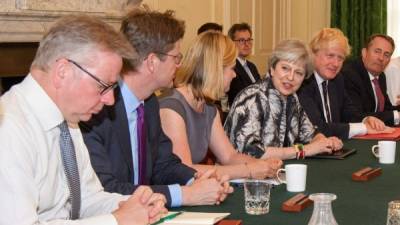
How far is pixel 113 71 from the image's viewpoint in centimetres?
195

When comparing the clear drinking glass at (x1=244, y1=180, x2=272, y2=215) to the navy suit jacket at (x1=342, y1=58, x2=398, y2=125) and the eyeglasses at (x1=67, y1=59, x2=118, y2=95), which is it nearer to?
the eyeglasses at (x1=67, y1=59, x2=118, y2=95)

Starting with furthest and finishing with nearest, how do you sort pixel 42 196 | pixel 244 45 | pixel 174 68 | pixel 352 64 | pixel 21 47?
pixel 244 45 < pixel 352 64 < pixel 21 47 < pixel 174 68 < pixel 42 196

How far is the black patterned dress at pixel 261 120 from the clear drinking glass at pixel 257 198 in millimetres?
1066

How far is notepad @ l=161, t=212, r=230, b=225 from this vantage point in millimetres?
2029

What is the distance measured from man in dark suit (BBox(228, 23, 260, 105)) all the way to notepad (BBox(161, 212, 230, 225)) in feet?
13.2

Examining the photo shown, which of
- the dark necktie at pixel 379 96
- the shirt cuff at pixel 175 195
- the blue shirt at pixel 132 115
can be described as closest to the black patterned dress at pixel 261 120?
the blue shirt at pixel 132 115

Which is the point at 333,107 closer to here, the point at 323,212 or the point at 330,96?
the point at 330,96

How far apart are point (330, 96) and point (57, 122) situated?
111 inches

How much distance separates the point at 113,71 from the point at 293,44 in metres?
1.74

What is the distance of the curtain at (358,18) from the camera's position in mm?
8094

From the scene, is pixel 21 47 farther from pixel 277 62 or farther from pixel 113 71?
pixel 113 71

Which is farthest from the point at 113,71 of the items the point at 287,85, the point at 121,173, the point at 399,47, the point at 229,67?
the point at 399,47

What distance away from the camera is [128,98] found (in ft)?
8.63

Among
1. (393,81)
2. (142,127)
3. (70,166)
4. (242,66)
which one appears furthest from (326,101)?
(70,166)
